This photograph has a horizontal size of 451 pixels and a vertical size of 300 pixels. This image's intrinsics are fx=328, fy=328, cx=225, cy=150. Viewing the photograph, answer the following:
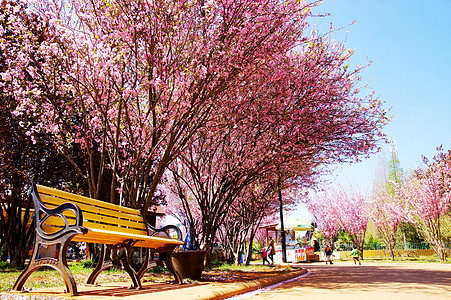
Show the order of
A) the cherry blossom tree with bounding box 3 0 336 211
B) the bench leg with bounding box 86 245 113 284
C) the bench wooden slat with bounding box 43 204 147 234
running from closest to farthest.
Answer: the bench wooden slat with bounding box 43 204 147 234 < the bench leg with bounding box 86 245 113 284 < the cherry blossom tree with bounding box 3 0 336 211

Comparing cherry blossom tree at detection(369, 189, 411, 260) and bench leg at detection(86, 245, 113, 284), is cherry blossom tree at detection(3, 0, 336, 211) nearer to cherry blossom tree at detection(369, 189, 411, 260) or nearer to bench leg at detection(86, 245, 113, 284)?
bench leg at detection(86, 245, 113, 284)

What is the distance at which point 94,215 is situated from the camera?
4844 mm

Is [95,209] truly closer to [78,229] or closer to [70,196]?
[70,196]

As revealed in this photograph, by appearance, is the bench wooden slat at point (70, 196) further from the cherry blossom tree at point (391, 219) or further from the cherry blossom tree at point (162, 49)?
the cherry blossom tree at point (391, 219)

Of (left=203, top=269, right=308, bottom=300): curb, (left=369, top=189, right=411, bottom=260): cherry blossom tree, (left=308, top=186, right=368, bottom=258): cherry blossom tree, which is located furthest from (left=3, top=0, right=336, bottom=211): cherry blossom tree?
(left=308, top=186, right=368, bottom=258): cherry blossom tree

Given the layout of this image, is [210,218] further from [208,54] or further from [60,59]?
[60,59]

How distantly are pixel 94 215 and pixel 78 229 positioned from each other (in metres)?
1.29

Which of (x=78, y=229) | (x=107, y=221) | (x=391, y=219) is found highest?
(x=391, y=219)

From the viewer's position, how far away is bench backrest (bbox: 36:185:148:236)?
4161 mm

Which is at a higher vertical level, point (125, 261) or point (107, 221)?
point (107, 221)

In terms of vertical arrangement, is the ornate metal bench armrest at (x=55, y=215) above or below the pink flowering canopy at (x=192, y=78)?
below

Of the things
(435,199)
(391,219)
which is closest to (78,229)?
(435,199)

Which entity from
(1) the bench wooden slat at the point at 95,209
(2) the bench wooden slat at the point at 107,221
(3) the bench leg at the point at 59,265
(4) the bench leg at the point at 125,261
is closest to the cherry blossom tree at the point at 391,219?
(2) the bench wooden slat at the point at 107,221

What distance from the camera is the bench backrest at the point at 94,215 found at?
416 cm
